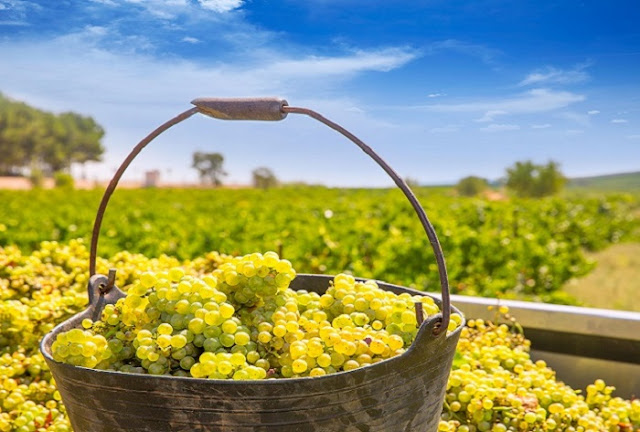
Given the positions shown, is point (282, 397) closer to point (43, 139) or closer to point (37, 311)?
point (37, 311)

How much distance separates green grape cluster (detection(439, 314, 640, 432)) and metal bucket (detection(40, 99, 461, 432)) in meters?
0.71

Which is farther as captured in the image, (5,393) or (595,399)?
(595,399)

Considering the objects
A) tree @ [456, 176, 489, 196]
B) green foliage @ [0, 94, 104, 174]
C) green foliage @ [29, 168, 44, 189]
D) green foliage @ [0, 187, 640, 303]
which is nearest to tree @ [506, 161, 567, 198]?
tree @ [456, 176, 489, 196]

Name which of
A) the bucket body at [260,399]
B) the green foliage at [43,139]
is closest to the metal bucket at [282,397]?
the bucket body at [260,399]

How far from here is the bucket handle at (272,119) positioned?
1.66 metres

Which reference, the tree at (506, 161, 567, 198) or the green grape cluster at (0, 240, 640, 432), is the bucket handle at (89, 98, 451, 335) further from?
the tree at (506, 161, 567, 198)

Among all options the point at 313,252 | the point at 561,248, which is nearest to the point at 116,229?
the point at 313,252

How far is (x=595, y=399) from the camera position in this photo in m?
2.69

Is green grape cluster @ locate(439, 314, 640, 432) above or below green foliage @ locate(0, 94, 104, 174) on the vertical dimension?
below

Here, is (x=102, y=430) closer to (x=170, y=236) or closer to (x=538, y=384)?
(x=538, y=384)

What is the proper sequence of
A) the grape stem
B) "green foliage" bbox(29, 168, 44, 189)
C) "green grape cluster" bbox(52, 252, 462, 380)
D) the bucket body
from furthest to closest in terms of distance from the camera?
"green foliage" bbox(29, 168, 44, 189)
the grape stem
"green grape cluster" bbox(52, 252, 462, 380)
the bucket body

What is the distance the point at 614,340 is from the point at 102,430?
8.09 ft

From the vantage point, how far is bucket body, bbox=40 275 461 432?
1463 mm

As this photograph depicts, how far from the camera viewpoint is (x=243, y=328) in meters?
1.74
